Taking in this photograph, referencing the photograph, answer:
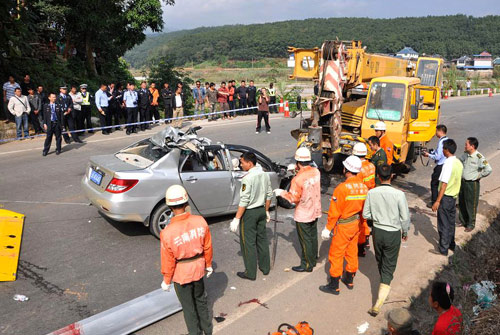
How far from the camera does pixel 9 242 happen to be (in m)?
6.62

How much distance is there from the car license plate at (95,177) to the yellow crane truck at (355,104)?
4448 millimetres

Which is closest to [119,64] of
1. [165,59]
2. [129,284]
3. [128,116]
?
[165,59]

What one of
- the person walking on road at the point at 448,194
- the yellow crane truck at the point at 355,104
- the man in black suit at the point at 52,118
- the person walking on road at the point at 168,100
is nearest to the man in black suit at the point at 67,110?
the man in black suit at the point at 52,118

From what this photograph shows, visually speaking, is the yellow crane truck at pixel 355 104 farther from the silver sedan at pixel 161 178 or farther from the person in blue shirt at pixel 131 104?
the person in blue shirt at pixel 131 104

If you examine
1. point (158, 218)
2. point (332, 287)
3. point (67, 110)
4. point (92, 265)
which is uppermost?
point (67, 110)

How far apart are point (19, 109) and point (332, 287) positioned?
12930mm

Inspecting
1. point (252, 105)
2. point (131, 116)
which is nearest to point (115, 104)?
point (131, 116)

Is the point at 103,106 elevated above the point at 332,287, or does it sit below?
above

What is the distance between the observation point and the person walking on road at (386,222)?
5.29 meters

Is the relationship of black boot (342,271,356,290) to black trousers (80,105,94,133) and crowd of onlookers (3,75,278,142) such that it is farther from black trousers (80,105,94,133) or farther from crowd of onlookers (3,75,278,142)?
Answer: black trousers (80,105,94,133)

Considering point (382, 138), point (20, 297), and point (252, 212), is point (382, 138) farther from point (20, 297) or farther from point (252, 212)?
point (20, 297)

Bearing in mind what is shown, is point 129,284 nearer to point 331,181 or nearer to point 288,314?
point 288,314

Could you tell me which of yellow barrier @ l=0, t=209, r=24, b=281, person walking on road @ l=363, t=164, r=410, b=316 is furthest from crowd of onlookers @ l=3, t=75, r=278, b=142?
person walking on road @ l=363, t=164, r=410, b=316

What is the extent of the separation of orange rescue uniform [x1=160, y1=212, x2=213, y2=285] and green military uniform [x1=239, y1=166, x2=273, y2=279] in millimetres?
1425
